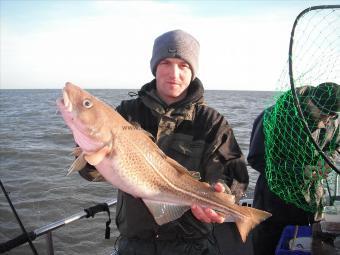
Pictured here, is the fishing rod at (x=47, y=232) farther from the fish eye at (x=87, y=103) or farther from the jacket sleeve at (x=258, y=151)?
the jacket sleeve at (x=258, y=151)

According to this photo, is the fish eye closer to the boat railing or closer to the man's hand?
the man's hand

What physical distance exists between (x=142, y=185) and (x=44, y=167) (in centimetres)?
1198

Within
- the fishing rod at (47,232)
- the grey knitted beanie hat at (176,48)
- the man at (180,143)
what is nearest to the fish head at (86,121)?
the man at (180,143)

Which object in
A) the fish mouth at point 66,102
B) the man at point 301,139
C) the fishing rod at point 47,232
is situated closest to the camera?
the fish mouth at point 66,102

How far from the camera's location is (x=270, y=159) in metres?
4.52

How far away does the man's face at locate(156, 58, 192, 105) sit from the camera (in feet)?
11.7

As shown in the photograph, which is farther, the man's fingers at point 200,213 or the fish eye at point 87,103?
the man's fingers at point 200,213

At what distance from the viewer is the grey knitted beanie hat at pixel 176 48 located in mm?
3566

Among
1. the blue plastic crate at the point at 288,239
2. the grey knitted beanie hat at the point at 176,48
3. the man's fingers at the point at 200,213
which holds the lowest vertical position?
the blue plastic crate at the point at 288,239

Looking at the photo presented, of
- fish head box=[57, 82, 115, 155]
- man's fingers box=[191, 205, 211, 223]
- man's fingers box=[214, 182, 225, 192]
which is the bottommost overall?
man's fingers box=[191, 205, 211, 223]

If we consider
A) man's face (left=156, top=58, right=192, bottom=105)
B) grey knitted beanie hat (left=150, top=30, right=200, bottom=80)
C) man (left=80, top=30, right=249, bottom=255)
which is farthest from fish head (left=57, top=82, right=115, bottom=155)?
grey knitted beanie hat (left=150, top=30, right=200, bottom=80)

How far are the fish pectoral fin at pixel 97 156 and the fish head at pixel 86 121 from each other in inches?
1.0

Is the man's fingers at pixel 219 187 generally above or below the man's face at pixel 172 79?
below

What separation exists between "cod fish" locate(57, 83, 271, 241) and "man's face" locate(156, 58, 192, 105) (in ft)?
2.06
